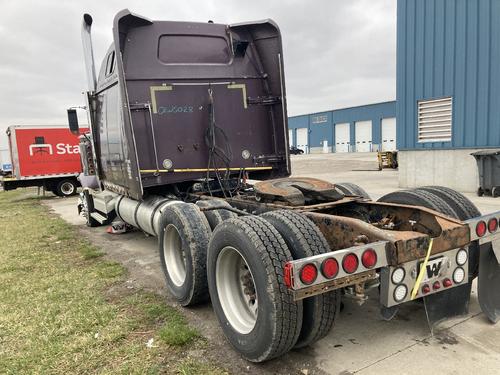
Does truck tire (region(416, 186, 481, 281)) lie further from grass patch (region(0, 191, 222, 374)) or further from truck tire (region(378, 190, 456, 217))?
grass patch (region(0, 191, 222, 374))

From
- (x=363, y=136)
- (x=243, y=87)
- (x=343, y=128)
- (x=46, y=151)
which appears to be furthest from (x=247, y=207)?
(x=343, y=128)

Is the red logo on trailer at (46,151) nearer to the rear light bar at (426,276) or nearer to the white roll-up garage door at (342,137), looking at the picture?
the rear light bar at (426,276)

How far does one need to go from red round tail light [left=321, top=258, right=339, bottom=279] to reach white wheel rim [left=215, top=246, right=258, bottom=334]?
86 cm

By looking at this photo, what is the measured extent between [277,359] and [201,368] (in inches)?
21.7

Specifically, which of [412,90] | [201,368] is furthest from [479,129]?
[201,368]

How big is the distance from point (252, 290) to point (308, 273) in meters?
0.89

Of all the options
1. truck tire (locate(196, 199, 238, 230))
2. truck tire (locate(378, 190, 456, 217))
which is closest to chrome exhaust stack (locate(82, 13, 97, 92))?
truck tire (locate(196, 199, 238, 230))

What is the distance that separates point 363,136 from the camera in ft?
185

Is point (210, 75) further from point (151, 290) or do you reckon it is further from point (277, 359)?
point (277, 359)

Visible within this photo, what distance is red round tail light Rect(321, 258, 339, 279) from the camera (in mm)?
2441

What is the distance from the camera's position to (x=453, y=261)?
294 cm

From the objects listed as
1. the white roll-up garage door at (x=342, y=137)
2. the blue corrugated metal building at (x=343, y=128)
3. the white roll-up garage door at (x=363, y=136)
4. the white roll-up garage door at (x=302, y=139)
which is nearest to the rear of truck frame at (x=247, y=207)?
the blue corrugated metal building at (x=343, y=128)

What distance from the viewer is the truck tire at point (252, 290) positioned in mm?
2635

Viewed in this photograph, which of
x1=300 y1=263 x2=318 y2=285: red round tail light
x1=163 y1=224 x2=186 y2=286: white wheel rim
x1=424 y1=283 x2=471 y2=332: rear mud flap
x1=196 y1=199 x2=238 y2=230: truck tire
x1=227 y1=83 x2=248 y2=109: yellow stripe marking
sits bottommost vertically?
x1=424 y1=283 x2=471 y2=332: rear mud flap
